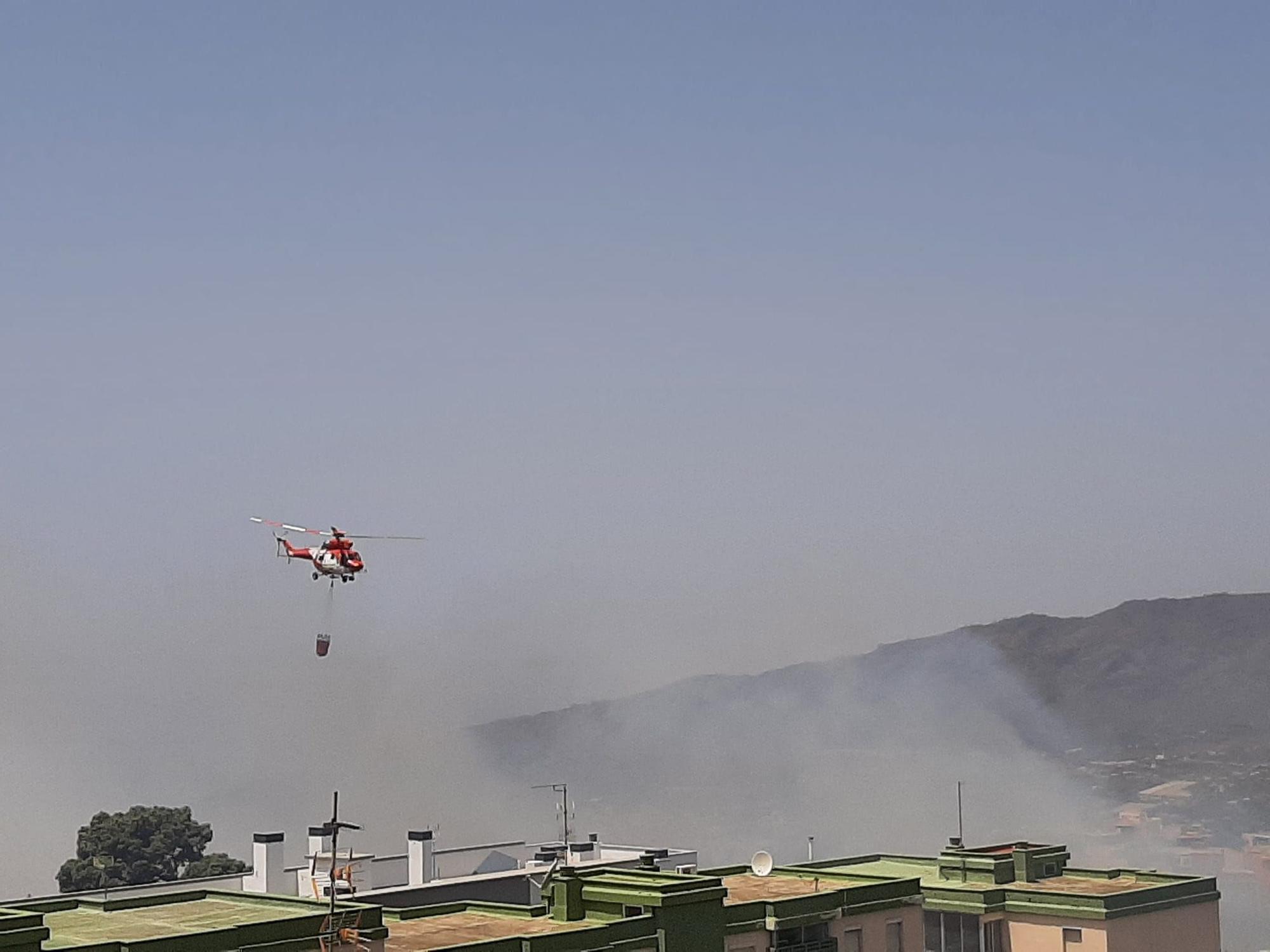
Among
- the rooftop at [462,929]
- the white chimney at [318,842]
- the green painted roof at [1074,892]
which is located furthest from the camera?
the white chimney at [318,842]

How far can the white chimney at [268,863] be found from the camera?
75000mm

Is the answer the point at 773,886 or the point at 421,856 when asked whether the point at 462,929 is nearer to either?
the point at 773,886

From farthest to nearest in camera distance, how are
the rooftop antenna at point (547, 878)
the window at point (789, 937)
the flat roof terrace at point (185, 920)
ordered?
1. the window at point (789, 937)
2. the rooftop antenna at point (547, 878)
3. the flat roof terrace at point (185, 920)

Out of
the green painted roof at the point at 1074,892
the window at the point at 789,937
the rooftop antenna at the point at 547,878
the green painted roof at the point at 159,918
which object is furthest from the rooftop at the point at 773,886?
the green painted roof at the point at 159,918

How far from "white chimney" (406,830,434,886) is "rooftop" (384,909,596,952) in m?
27.3

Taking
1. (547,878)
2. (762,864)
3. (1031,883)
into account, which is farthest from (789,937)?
(1031,883)

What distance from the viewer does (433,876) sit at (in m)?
80.4

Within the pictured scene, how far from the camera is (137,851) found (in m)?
133

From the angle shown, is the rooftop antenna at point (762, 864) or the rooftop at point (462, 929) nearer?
the rooftop at point (462, 929)

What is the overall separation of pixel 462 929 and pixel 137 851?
305 ft

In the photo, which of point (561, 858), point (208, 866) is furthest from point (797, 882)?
point (208, 866)

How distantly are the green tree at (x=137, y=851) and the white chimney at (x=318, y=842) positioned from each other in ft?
168

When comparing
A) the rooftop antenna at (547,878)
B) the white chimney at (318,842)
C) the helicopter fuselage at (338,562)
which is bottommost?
the rooftop antenna at (547,878)

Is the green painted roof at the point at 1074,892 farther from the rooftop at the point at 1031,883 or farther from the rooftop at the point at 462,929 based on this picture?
the rooftop at the point at 462,929
